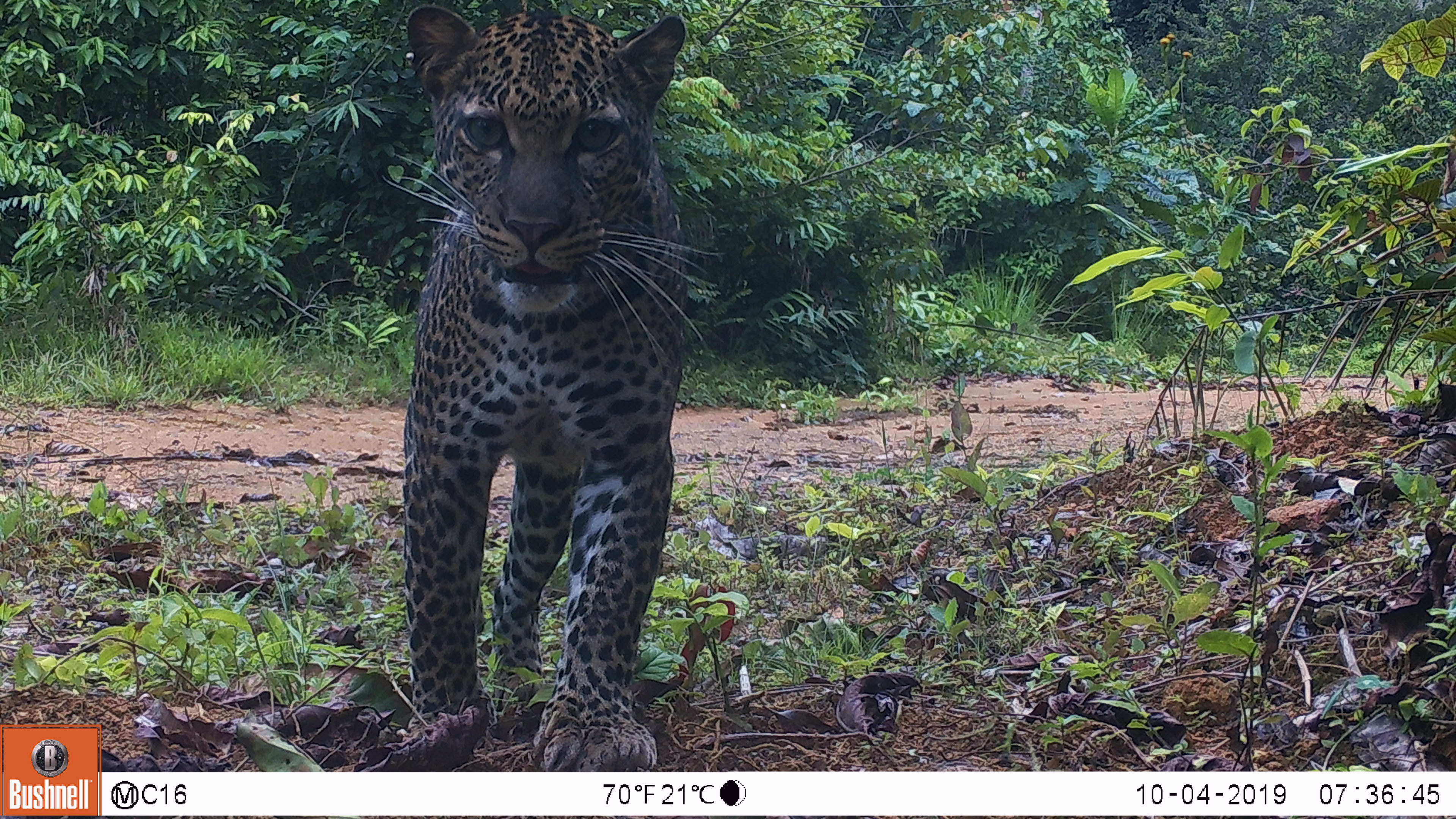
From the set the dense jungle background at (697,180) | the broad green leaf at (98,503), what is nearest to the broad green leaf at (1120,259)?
the dense jungle background at (697,180)

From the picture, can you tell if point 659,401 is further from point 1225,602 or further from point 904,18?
point 904,18

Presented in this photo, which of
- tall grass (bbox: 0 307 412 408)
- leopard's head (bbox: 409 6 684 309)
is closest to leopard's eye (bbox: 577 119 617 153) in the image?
leopard's head (bbox: 409 6 684 309)

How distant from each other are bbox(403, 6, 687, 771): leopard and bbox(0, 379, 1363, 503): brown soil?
212 centimetres

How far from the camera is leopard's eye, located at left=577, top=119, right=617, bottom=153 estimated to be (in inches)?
88.0

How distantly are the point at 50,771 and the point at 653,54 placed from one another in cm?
146

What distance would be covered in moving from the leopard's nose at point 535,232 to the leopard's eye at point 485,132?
188 mm

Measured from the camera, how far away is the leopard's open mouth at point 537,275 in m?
2.14

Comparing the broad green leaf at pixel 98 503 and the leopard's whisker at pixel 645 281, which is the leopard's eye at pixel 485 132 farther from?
the broad green leaf at pixel 98 503

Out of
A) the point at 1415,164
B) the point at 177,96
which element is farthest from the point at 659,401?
the point at 177,96

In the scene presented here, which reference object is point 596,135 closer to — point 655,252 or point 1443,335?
point 655,252

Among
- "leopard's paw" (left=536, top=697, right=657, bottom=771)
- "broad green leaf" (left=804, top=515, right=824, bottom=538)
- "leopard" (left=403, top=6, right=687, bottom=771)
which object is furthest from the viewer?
"broad green leaf" (left=804, top=515, right=824, bottom=538)

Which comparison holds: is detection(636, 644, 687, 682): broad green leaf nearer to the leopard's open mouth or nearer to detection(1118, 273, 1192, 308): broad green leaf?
the leopard's open mouth

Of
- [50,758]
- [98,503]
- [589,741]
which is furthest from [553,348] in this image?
[98,503]

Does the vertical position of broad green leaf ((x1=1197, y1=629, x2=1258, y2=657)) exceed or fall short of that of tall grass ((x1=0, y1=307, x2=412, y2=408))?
it exceeds it
